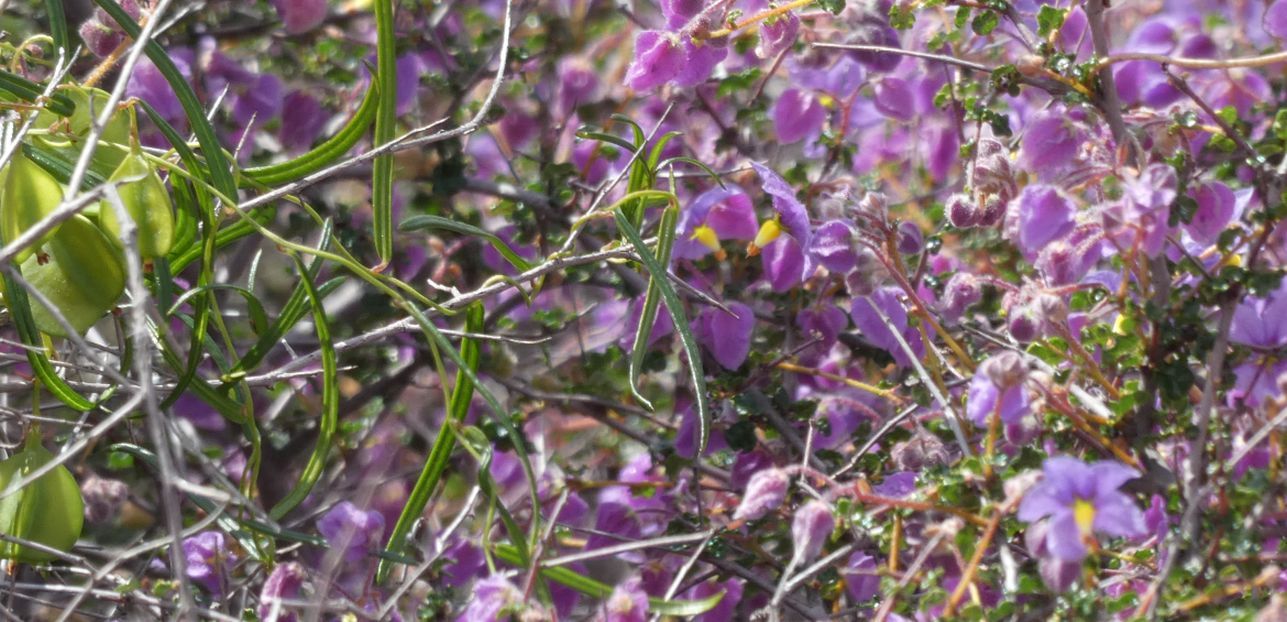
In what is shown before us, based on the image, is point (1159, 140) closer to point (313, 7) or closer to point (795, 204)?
point (795, 204)

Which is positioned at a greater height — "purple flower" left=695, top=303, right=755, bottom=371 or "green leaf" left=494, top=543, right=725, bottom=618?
"purple flower" left=695, top=303, right=755, bottom=371

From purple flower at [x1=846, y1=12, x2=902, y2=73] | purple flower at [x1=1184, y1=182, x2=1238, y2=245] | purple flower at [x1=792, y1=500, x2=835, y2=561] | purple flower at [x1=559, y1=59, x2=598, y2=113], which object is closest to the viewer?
purple flower at [x1=792, y1=500, x2=835, y2=561]

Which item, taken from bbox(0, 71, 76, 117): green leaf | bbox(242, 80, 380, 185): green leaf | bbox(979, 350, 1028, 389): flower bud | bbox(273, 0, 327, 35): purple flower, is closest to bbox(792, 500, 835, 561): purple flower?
bbox(979, 350, 1028, 389): flower bud

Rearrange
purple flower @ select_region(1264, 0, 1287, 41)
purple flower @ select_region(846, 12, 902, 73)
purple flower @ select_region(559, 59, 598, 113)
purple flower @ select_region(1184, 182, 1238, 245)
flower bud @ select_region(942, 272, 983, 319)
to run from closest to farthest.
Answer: purple flower @ select_region(1184, 182, 1238, 245) < flower bud @ select_region(942, 272, 983, 319) < purple flower @ select_region(1264, 0, 1287, 41) < purple flower @ select_region(846, 12, 902, 73) < purple flower @ select_region(559, 59, 598, 113)

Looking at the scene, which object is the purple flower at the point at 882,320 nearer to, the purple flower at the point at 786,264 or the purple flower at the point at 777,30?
the purple flower at the point at 786,264

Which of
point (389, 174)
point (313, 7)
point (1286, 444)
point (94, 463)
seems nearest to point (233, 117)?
point (313, 7)

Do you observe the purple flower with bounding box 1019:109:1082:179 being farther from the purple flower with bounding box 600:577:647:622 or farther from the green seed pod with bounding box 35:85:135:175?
the green seed pod with bounding box 35:85:135:175

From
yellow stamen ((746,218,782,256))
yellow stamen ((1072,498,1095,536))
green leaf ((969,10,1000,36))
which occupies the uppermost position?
green leaf ((969,10,1000,36))

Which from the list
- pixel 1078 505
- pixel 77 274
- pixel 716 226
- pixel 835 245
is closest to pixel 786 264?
pixel 716 226
